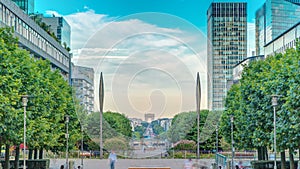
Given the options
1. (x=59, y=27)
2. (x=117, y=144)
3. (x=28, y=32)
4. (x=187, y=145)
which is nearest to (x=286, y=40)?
(x=187, y=145)

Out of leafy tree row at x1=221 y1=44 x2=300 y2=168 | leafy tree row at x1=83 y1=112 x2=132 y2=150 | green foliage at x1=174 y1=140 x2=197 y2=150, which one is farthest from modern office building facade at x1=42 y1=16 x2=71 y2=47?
leafy tree row at x1=83 y1=112 x2=132 y2=150

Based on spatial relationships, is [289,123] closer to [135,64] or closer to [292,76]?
[292,76]

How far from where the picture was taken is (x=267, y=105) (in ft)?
138

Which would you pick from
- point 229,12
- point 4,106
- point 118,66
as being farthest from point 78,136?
point 229,12

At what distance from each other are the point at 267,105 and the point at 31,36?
47.3 metres

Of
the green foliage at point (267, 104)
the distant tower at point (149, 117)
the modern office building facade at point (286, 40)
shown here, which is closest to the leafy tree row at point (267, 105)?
the green foliage at point (267, 104)

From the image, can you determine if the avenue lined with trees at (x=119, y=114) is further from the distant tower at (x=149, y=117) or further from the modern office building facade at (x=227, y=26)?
the modern office building facade at (x=227, y=26)

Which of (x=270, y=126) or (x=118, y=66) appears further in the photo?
(x=270, y=126)

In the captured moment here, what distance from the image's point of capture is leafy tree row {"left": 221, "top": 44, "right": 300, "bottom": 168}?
33.1 meters

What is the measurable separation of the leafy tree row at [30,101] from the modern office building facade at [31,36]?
1189 cm

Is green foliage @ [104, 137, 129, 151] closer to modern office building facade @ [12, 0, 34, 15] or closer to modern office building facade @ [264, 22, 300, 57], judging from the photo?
modern office building facade @ [264, 22, 300, 57]

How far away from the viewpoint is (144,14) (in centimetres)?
3622

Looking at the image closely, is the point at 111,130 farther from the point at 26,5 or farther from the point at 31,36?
the point at 26,5

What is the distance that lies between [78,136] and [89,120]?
22.5 meters
